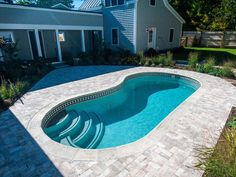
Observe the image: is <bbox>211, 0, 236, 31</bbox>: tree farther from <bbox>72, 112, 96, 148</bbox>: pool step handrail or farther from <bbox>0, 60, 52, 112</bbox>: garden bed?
<bbox>72, 112, 96, 148</bbox>: pool step handrail

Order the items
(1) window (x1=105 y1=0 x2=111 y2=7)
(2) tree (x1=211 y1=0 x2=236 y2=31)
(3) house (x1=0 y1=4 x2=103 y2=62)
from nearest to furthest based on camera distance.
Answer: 1. (3) house (x1=0 y1=4 x2=103 y2=62)
2. (1) window (x1=105 y1=0 x2=111 y2=7)
3. (2) tree (x1=211 y1=0 x2=236 y2=31)

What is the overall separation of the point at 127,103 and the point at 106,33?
10.3 meters

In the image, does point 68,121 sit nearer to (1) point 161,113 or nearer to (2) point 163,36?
(1) point 161,113

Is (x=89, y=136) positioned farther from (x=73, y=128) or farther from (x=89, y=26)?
(x=89, y=26)

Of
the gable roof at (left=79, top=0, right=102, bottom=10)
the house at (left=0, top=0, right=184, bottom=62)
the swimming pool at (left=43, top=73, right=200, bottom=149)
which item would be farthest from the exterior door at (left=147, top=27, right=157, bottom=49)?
the swimming pool at (left=43, top=73, right=200, bottom=149)

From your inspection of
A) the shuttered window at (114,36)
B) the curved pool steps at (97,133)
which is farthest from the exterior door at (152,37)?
the curved pool steps at (97,133)

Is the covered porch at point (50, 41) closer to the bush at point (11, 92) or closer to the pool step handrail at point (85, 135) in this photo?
the bush at point (11, 92)

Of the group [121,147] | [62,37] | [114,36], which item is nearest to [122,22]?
[114,36]

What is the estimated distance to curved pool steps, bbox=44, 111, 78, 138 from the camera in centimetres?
511

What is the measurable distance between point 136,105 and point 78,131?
9.93 ft

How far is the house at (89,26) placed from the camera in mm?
11328

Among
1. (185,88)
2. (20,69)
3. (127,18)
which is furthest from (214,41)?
(20,69)

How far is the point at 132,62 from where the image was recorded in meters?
13.2

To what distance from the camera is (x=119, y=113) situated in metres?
6.83
